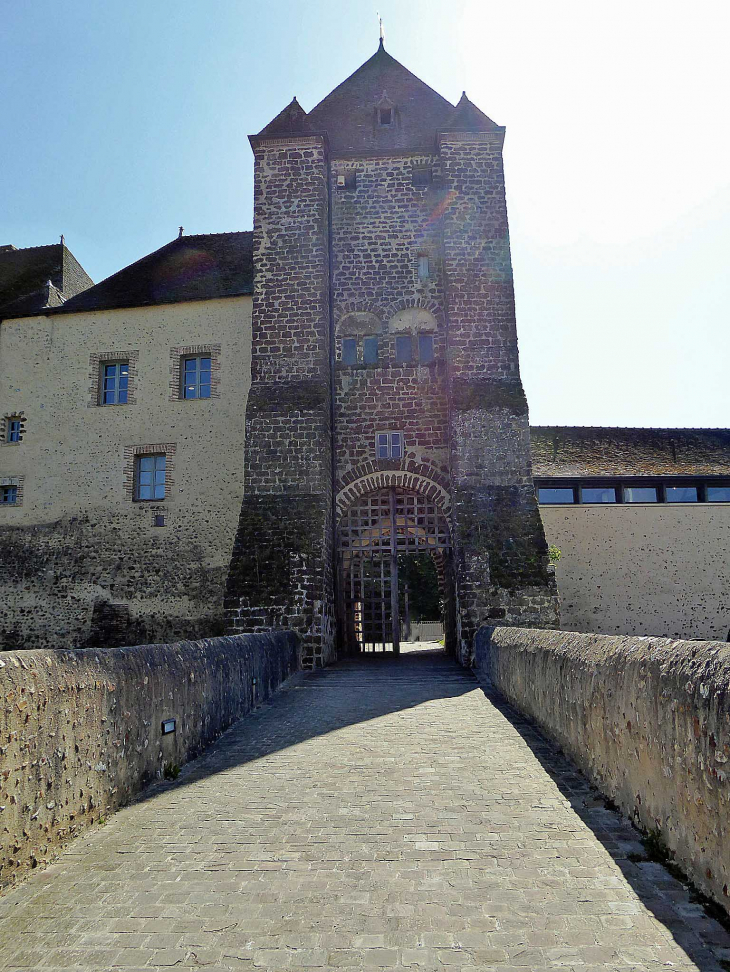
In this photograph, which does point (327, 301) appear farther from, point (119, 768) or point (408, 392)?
point (119, 768)

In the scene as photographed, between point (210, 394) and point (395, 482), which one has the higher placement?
point (210, 394)

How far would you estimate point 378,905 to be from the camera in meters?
2.63

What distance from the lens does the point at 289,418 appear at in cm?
1263

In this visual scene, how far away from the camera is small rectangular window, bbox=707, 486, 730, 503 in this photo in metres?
16.6

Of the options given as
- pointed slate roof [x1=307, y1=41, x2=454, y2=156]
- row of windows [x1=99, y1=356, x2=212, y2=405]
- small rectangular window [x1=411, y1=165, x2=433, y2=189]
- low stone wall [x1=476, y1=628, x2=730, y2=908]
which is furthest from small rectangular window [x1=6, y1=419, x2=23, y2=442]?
low stone wall [x1=476, y1=628, x2=730, y2=908]

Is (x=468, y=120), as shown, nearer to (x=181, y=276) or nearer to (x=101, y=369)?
(x=181, y=276)

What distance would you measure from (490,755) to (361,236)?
11.7 meters

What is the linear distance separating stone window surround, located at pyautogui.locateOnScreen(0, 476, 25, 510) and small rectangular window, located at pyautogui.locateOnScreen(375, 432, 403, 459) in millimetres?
8900

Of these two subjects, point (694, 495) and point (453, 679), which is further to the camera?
point (694, 495)

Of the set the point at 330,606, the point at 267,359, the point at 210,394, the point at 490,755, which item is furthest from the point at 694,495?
→ the point at 490,755

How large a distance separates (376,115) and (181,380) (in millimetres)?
7386

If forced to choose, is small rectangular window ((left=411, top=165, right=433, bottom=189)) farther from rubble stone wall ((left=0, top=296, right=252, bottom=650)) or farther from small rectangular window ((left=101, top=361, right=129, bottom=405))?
small rectangular window ((left=101, top=361, right=129, bottom=405))

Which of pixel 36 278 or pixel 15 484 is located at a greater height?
pixel 36 278

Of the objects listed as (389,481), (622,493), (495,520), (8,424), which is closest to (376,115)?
(389,481)
